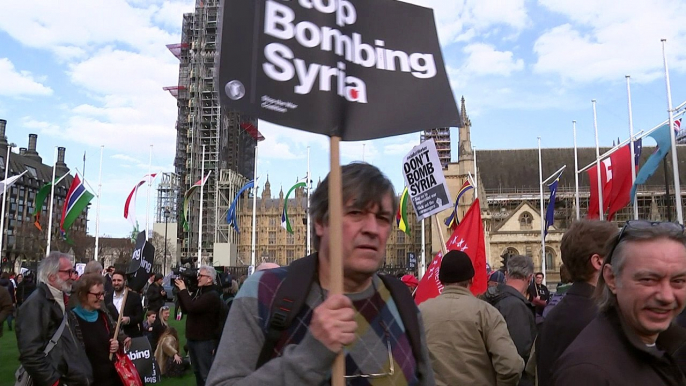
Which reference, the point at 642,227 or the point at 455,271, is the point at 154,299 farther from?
the point at 642,227

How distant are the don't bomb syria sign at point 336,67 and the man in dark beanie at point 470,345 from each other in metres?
2.12

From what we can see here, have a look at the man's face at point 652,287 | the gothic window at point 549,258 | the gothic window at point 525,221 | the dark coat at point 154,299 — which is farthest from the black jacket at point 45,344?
the gothic window at point 525,221

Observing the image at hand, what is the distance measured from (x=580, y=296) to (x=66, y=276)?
13.2 ft

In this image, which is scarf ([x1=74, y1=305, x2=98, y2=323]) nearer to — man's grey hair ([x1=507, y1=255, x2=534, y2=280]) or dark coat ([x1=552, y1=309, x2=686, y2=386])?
man's grey hair ([x1=507, y1=255, x2=534, y2=280])

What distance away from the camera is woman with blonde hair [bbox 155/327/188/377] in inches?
402

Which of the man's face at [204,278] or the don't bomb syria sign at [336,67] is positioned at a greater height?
the don't bomb syria sign at [336,67]

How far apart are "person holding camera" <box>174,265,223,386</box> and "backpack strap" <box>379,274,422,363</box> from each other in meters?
5.66

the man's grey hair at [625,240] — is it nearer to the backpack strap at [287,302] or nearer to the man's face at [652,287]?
the man's face at [652,287]

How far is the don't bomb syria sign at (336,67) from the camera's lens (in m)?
1.90

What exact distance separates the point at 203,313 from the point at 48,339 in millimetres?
3055

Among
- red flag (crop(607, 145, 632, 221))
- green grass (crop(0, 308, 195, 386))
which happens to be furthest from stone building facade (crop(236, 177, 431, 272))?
green grass (crop(0, 308, 195, 386))

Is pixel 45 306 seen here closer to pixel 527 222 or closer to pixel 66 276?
pixel 66 276

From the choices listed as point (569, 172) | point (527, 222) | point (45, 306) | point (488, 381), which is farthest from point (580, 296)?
point (569, 172)

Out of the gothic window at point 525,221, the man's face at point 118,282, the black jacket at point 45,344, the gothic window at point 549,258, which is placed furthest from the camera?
the gothic window at point 525,221
